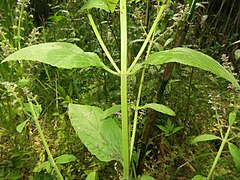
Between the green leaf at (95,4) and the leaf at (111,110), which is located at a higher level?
the green leaf at (95,4)

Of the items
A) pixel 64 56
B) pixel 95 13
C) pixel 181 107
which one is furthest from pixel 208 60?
pixel 95 13

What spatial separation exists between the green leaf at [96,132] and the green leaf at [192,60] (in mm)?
261

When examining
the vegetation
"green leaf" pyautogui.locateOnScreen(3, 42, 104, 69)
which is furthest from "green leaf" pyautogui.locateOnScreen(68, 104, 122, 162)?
"green leaf" pyautogui.locateOnScreen(3, 42, 104, 69)

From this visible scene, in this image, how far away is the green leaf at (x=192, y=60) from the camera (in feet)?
1.67

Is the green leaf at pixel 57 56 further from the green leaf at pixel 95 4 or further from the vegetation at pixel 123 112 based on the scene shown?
the green leaf at pixel 95 4

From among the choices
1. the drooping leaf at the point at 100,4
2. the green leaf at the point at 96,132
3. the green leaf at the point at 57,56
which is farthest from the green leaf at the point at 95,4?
the green leaf at the point at 96,132

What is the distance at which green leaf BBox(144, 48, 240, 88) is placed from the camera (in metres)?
0.51

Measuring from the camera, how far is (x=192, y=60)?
0.52 meters

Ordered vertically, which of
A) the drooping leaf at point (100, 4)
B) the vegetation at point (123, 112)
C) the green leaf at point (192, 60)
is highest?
the drooping leaf at point (100, 4)

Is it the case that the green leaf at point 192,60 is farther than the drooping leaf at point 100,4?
No

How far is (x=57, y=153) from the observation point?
4.29ft

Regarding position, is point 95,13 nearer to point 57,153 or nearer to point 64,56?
point 57,153

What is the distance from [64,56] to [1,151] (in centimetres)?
95

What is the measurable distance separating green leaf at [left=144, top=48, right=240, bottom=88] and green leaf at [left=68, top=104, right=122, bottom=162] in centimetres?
26
